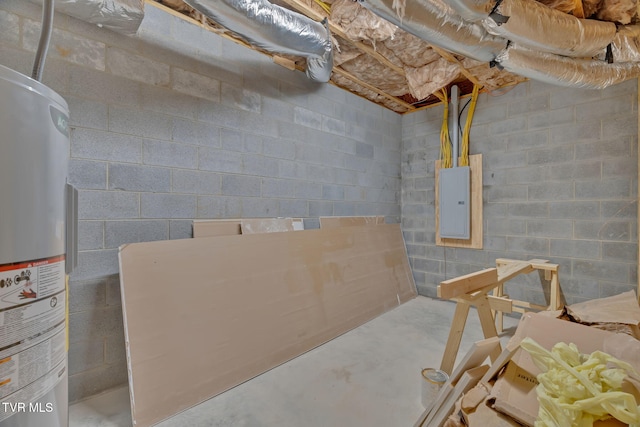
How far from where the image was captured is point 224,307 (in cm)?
198

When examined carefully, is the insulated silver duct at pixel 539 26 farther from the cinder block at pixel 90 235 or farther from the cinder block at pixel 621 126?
the cinder block at pixel 90 235

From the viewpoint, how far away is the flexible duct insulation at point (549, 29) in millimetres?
1727

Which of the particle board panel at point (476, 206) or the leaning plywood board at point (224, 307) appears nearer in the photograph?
the leaning plywood board at point (224, 307)

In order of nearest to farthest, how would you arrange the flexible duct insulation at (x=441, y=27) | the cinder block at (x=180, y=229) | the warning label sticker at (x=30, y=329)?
the warning label sticker at (x=30, y=329)
the flexible duct insulation at (x=441, y=27)
the cinder block at (x=180, y=229)

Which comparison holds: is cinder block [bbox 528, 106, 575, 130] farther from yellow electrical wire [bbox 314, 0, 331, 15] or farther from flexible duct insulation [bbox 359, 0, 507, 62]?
yellow electrical wire [bbox 314, 0, 331, 15]

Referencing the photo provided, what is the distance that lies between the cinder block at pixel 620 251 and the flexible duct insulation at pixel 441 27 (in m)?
2.03

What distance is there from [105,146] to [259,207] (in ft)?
3.74

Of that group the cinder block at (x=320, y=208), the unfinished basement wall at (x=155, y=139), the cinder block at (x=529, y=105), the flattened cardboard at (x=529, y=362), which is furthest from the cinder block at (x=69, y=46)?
the cinder block at (x=529, y=105)

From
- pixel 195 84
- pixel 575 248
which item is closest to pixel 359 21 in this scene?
pixel 195 84

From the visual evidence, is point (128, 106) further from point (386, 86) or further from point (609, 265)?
point (609, 265)

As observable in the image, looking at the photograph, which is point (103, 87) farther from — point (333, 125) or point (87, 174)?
point (333, 125)

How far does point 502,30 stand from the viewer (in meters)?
1.78

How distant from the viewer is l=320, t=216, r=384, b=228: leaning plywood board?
3.03m

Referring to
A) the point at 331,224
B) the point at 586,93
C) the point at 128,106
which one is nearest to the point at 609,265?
the point at 586,93
